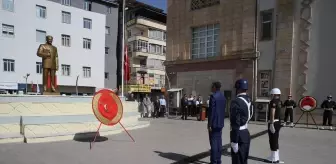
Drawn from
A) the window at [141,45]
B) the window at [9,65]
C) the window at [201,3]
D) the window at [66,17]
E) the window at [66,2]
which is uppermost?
the window at [66,2]

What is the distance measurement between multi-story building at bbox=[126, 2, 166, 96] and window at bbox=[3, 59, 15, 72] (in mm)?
19292

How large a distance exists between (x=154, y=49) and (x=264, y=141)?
39.9 meters

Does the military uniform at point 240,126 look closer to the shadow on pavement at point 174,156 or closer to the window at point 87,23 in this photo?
the shadow on pavement at point 174,156

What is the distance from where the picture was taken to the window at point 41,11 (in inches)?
1268

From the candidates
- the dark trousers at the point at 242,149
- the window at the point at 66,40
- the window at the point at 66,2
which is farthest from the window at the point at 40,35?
the dark trousers at the point at 242,149

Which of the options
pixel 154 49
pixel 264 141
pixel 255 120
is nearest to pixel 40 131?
pixel 264 141

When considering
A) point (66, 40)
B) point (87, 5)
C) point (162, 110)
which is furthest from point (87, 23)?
point (162, 110)

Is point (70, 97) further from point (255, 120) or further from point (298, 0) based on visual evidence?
point (298, 0)

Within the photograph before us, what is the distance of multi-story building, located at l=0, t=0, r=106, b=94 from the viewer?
1185 inches

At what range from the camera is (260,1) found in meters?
19.9

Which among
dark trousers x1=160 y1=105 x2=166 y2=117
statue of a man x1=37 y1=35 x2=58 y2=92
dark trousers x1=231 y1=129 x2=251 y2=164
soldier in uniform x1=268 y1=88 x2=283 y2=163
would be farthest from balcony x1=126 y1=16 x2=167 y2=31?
dark trousers x1=231 y1=129 x2=251 y2=164

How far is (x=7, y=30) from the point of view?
30.1m

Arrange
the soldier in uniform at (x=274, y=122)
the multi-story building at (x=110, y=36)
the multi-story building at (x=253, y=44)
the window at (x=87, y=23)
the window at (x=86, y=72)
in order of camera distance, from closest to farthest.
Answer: the soldier in uniform at (x=274, y=122) → the multi-story building at (x=253, y=44) → the window at (x=86, y=72) → the window at (x=87, y=23) → the multi-story building at (x=110, y=36)

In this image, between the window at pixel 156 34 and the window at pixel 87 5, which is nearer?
the window at pixel 87 5
